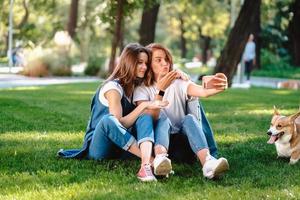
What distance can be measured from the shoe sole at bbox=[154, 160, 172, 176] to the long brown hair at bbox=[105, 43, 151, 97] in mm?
1141

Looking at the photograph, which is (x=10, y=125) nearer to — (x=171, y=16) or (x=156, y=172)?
(x=156, y=172)

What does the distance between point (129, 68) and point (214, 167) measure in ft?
4.54

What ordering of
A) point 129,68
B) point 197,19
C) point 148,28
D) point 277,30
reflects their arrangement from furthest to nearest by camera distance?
1. point 197,19
2. point 277,30
3. point 148,28
4. point 129,68

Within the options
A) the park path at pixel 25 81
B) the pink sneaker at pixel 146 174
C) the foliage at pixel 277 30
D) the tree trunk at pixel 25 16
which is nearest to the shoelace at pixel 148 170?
the pink sneaker at pixel 146 174

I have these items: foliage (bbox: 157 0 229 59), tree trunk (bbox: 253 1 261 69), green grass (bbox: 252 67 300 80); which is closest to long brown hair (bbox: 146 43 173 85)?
green grass (bbox: 252 67 300 80)

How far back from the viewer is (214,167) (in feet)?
18.6

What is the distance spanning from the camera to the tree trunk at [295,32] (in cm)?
3409

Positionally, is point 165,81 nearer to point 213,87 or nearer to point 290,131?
point 213,87

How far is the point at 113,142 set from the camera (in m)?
6.31

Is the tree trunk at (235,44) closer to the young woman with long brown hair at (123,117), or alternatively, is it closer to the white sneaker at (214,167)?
the young woman with long brown hair at (123,117)

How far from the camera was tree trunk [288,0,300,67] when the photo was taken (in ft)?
112

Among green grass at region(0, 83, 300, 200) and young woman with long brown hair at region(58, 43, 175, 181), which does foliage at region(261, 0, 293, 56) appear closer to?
green grass at region(0, 83, 300, 200)

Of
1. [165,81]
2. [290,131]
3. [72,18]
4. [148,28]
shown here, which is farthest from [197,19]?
[165,81]

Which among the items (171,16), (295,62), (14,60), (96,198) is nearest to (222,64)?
(96,198)
